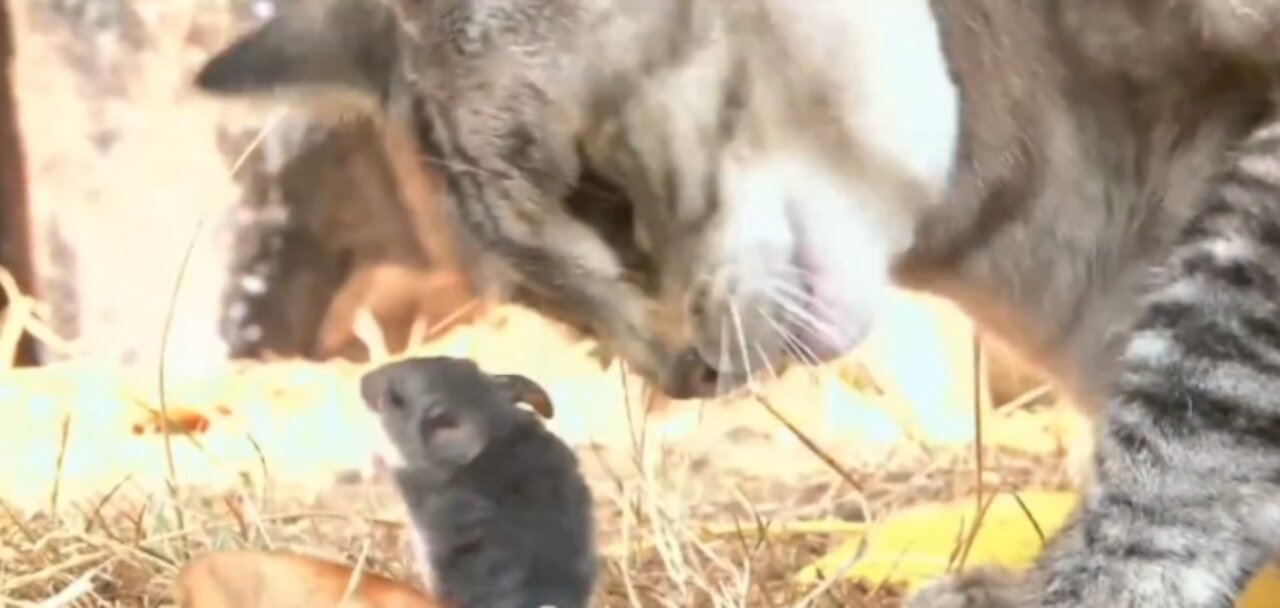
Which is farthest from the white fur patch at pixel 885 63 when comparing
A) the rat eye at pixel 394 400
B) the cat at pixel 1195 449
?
the rat eye at pixel 394 400

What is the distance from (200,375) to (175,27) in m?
0.53

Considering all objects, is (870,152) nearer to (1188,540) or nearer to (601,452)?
(1188,540)

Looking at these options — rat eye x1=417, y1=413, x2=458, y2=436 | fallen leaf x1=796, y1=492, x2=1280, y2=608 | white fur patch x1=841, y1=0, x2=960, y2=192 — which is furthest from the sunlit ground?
white fur patch x1=841, y1=0, x2=960, y2=192

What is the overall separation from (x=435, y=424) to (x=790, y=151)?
0.33m

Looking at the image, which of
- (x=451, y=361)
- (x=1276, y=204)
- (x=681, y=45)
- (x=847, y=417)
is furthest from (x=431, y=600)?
(x=847, y=417)

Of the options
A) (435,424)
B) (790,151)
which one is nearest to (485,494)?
(435,424)

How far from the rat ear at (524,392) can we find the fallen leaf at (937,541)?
273mm

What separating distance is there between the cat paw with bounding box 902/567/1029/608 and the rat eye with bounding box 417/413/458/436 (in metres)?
0.39

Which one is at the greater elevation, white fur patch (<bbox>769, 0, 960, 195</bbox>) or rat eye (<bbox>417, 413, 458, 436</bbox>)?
white fur patch (<bbox>769, 0, 960, 195</bbox>)

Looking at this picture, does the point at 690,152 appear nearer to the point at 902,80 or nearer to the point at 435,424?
the point at 902,80

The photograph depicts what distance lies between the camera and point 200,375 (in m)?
2.58

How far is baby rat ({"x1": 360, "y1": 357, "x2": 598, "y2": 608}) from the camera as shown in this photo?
1.03m

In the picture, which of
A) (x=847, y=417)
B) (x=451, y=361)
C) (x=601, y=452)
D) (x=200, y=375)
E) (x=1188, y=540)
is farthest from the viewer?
(x=200, y=375)

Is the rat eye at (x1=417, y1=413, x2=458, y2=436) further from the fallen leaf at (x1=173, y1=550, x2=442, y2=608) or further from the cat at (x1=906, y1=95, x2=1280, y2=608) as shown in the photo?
the cat at (x1=906, y1=95, x2=1280, y2=608)
